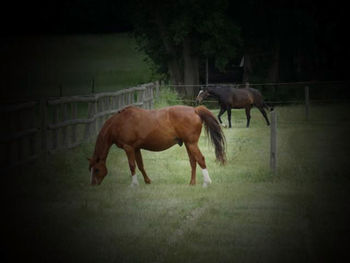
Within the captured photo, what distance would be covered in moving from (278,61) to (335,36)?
347 centimetres

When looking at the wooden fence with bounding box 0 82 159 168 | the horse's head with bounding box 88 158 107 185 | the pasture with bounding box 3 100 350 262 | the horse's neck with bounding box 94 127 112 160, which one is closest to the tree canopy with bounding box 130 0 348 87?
the wooden fence with bounding box 0 82 159 168

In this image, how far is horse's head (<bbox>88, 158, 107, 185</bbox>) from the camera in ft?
32.2

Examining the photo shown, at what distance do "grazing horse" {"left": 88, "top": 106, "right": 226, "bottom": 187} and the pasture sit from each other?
0.43 m

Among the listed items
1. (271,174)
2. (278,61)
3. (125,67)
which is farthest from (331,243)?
(125,67)

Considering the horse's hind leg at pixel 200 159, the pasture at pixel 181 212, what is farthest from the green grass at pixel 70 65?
the horse's hind leg at pixel 200 159

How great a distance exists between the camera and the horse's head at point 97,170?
32.2ft

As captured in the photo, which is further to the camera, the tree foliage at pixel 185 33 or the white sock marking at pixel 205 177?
the tree foliage at pixel 185 33

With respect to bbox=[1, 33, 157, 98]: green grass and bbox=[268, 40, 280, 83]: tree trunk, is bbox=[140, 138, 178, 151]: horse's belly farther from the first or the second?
bbox=[268, 40, 280, 83]: tree trunk

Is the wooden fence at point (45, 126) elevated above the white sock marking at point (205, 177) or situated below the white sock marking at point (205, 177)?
above

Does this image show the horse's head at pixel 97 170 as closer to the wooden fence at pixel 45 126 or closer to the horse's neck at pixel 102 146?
the horse's neck at pixel 102 146

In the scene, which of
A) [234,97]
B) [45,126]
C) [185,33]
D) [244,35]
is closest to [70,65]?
[244,35]

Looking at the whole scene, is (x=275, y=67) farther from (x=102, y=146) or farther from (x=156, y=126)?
(x=102, y=146)

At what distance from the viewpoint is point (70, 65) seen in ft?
163

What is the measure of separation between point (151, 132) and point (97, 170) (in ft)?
3.60
